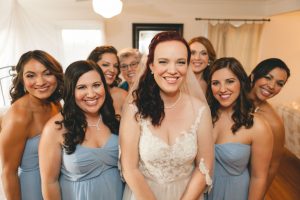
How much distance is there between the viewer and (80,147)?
1.30 m

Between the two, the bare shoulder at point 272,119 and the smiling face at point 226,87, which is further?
the bare shoulder at point 272,119

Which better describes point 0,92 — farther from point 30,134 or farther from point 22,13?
point 30,134

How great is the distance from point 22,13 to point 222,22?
3.88 meters

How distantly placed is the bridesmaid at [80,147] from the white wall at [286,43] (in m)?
5.00

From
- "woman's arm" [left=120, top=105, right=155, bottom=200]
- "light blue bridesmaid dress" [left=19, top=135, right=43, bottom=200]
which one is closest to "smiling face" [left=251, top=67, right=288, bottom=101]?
"woman's arm" [left=120, top=105, right=155, bottom=200]

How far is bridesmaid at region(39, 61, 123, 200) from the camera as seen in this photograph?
1276 millimetres

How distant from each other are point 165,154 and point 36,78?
0.98 metres

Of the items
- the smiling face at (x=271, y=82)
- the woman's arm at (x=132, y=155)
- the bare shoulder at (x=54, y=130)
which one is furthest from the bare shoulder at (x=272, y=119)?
the bare shoulder at (x=54, y=130)

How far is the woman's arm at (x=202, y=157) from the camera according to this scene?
1.34 meters

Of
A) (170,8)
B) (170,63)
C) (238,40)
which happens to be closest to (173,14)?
(170,8)

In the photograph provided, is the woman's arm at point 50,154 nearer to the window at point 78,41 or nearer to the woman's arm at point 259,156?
the woman's arm at point 259,156

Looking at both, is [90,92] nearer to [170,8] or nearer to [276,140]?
[276,140]

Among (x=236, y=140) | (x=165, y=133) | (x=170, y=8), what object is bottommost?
(x=236, y=140)

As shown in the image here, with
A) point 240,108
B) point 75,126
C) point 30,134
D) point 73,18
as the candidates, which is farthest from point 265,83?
point 73,18
